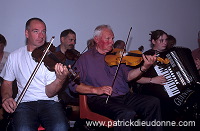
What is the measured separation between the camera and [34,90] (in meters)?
2.24

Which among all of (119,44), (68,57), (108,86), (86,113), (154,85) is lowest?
(86,113)

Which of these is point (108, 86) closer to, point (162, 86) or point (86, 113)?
point (86, 113)

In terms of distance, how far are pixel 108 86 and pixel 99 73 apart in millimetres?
289

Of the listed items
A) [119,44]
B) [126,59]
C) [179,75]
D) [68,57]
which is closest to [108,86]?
[126,59]

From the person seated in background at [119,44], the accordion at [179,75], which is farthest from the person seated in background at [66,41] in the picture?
the accordion at [179,75]

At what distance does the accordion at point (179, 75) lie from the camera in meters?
2.66

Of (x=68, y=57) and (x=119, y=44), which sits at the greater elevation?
(x=119, y=44)

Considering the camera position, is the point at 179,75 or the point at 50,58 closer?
the point at 50,58

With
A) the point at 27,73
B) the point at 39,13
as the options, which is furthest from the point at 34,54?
the point at 39,13

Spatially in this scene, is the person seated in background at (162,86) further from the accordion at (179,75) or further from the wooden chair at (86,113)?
the wooden chair at (86,113)

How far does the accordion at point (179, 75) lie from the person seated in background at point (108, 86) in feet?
1.15

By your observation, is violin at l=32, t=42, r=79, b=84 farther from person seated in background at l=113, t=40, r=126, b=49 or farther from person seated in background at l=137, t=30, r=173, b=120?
person seated in background at l=113, t=40, r=126, b=49

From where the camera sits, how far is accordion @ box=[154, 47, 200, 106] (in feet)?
8.74

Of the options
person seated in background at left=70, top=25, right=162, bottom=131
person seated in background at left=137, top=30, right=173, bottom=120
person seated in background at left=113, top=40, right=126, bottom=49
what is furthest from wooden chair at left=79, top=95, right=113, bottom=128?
person seated in background at left=113, top=40, right=126, bottom=49
